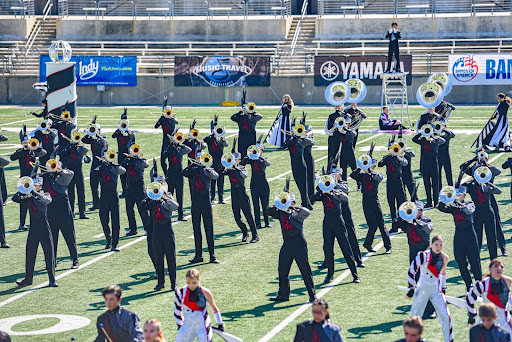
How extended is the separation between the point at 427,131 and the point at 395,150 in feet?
6.88

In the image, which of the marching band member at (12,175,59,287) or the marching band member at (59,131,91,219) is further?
the marching band member at (59,131,91,219)

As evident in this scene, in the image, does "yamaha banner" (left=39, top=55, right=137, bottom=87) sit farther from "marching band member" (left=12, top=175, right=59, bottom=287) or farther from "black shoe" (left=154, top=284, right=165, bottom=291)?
"black shoe" (left=154, top=284, right=165, bottom=291)

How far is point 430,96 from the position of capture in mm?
22297

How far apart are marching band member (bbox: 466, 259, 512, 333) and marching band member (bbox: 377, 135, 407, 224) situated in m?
6.57

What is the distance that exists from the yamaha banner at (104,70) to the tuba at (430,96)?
61.5ft

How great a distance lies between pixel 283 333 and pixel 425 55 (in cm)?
2766

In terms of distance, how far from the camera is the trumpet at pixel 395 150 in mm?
17516

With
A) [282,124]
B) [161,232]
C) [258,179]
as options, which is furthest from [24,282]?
[282,124]

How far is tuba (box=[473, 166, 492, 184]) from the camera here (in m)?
14.9

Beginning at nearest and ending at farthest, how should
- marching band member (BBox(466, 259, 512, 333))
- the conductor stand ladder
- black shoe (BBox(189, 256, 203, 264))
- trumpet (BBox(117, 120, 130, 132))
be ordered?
marching band member (BBox(466, 259, 512, 333)) < black shoe (BBox(189, 256, 203, 264)) < trumpet (BBox(117, 120, 130, 132)) < the conductor stand ladder

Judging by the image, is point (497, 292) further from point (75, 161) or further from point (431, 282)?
point (75, 161)

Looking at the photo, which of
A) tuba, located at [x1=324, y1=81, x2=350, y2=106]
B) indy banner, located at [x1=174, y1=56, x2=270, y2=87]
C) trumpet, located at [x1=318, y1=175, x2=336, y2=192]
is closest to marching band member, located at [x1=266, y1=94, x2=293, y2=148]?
tuba, located at [x1=324, y1=81, x2=350, y2=106]

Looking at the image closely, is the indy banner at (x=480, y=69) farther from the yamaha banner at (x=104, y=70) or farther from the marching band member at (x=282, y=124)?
the yamaha banner at (x=104, y=70)

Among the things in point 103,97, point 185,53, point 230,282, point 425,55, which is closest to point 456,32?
point 425,55
